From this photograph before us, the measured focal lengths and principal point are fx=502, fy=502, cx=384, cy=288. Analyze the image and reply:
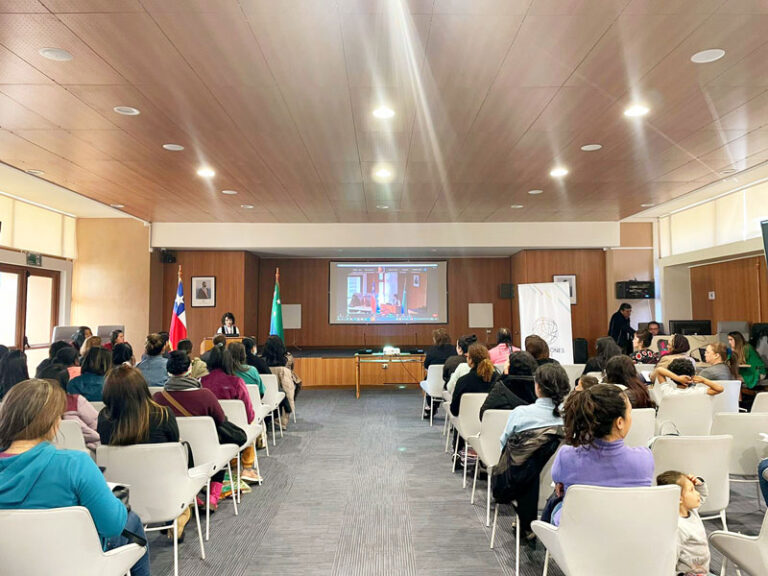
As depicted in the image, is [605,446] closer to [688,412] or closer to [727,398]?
[688,412]

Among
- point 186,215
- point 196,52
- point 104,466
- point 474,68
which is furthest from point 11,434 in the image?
point 186,215

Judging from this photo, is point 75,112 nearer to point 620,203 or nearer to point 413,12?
point 413,12

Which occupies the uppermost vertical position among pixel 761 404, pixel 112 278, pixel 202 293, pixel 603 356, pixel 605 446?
pixel 112 278

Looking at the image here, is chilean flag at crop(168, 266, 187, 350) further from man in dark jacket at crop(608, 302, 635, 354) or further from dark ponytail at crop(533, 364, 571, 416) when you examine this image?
man in dark jacket at crop(608, 302, 635, 354)

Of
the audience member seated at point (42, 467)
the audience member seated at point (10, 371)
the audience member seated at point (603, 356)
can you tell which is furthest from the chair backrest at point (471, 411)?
the audience member seated at point (10, 371)

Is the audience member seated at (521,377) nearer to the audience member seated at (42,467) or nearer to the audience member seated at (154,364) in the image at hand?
the audience member seated at (42,467)

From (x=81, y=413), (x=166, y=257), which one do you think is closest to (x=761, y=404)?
(x=81, y=413)

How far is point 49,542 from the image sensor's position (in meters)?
1.79

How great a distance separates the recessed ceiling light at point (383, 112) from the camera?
448 cm

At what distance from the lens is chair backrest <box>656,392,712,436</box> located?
12.9 ft

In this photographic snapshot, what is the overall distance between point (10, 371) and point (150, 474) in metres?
2.96

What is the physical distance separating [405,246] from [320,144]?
16.8 ft

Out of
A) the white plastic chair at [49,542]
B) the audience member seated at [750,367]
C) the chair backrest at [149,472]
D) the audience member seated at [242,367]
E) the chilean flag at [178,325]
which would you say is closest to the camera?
the white plastic chair at [49,542]

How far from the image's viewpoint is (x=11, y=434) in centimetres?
187
